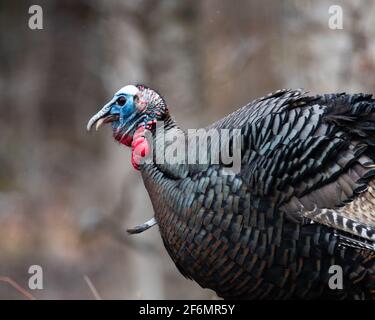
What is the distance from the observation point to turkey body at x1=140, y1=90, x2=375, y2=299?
3.75 metres

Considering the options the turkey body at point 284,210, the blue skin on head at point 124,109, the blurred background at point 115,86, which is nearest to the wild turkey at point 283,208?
the turkey body at point 284,210

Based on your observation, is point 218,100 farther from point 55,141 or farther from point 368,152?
point 55,141

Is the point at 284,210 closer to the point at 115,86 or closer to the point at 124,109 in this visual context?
the point at 124,109

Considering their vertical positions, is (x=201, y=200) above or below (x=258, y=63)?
below

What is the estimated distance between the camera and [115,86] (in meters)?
8.31

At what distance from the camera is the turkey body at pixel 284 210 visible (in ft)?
12.3

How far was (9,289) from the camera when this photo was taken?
10695 millimetres

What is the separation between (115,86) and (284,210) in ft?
15.9

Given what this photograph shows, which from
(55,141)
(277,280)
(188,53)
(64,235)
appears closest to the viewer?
(277,280)

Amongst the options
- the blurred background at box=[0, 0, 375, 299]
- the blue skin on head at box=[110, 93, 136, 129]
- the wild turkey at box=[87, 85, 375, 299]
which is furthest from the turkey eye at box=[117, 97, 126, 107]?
the blurred background at box=[0, 0, 375, 299]

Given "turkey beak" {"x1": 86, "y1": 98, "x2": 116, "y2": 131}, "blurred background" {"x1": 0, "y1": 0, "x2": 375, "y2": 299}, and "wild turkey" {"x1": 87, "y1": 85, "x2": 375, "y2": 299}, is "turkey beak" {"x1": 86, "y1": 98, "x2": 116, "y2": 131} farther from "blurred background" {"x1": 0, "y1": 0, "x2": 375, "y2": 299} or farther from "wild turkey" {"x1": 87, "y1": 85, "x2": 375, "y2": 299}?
"blurred background" {"x1": 0, "y1": 0, "x2": 375, "y2": 299}

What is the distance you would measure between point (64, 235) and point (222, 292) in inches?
363

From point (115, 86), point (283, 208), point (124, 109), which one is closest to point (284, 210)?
point (283, 208)

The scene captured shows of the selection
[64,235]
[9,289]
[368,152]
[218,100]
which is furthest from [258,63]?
[64,235]
